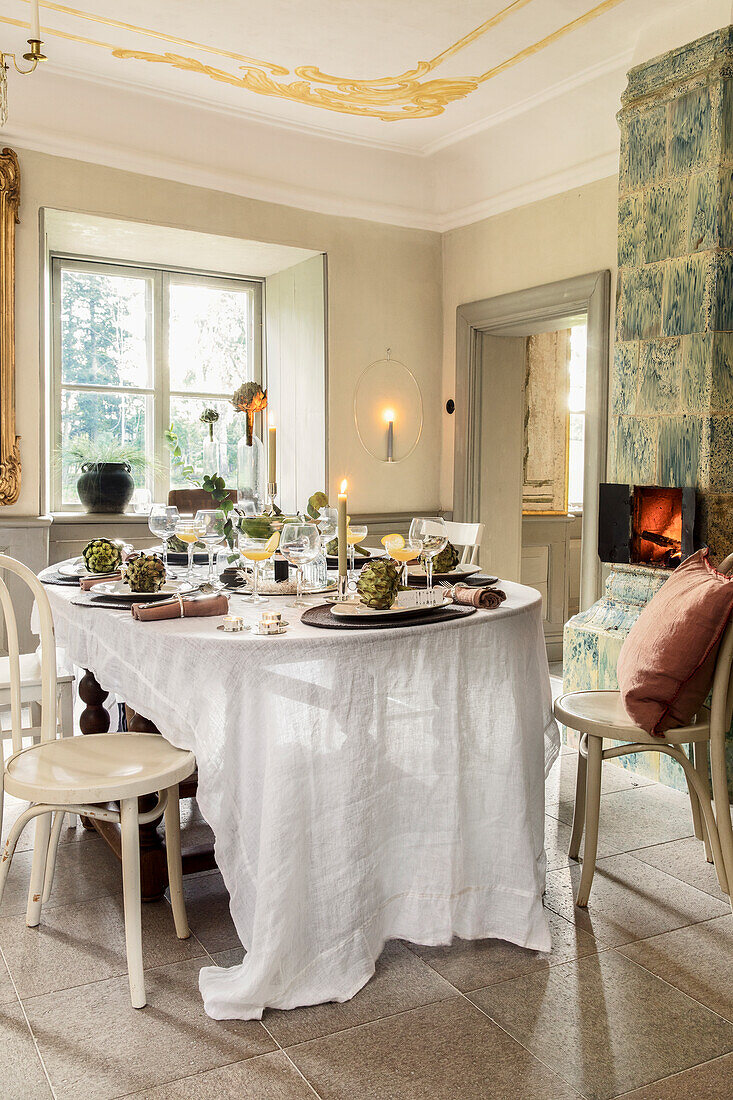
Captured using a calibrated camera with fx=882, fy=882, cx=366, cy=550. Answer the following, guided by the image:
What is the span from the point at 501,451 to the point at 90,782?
426 centimetres

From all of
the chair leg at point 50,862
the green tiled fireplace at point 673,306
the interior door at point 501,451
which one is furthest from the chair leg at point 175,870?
the interior door at point 501,451

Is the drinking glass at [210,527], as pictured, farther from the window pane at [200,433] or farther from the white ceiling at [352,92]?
the window pane at [200,433]

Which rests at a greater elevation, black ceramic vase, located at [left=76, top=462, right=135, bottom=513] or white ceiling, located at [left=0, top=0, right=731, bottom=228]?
white ceiling, located at [left=0, top=0, right=731, bottom=228]

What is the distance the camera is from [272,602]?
8.34 ft

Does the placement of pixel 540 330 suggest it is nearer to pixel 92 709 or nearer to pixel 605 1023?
pixel 92 709

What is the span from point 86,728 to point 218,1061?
1.27 m

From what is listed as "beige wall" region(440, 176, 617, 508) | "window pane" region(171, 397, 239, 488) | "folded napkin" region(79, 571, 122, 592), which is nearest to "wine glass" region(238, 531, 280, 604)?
"folded napkin" region(79, 571, 122, 592)

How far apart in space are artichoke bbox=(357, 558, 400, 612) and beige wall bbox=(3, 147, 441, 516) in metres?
2.86

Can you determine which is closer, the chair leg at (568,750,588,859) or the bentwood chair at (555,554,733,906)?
the bentwood chair at (555,554,733,906)

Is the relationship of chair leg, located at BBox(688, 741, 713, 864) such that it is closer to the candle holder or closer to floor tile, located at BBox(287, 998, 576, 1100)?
floor tile, located at BBox(287, 998, 576, 1100)

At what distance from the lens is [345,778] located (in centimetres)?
205

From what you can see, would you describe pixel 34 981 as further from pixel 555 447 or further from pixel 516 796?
pixel 555 447

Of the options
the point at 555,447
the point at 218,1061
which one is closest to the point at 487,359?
the point at 555,447

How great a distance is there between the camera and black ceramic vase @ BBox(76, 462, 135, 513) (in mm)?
5234
